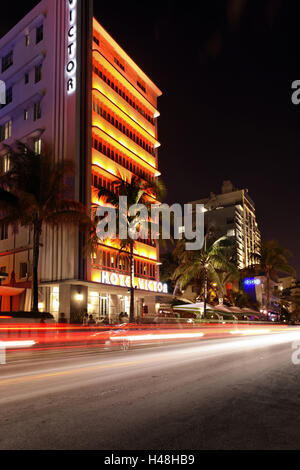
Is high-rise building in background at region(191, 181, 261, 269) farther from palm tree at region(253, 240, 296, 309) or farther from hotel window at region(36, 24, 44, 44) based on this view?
hotel window at region(36, 24, 44, 44)

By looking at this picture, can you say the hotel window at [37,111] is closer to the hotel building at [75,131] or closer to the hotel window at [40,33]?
the hotel building at [75,131]

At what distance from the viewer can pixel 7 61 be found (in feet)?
159

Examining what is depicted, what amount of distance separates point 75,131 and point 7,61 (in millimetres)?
17908

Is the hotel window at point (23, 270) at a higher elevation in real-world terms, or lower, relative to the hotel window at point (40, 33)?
lower

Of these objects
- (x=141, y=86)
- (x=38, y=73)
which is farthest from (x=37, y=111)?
(x=141, y=86)

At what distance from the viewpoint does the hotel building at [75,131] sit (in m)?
36.5

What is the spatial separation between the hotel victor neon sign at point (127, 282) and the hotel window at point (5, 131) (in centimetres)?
1977

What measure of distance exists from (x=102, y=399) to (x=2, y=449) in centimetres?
253

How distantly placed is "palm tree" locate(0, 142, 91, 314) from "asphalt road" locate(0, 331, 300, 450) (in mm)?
19031

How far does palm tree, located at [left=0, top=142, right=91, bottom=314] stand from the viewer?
2812cm

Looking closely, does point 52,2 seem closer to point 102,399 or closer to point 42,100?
point 42,100

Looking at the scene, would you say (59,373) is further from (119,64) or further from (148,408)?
(119,64)

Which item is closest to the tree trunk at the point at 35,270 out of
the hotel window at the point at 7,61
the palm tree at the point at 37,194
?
the palm tree at the point at 37,194

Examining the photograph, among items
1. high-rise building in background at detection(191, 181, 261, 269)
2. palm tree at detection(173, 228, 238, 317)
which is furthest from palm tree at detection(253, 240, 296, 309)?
high-rise building in background at detection(191, 181, 261, 269)
